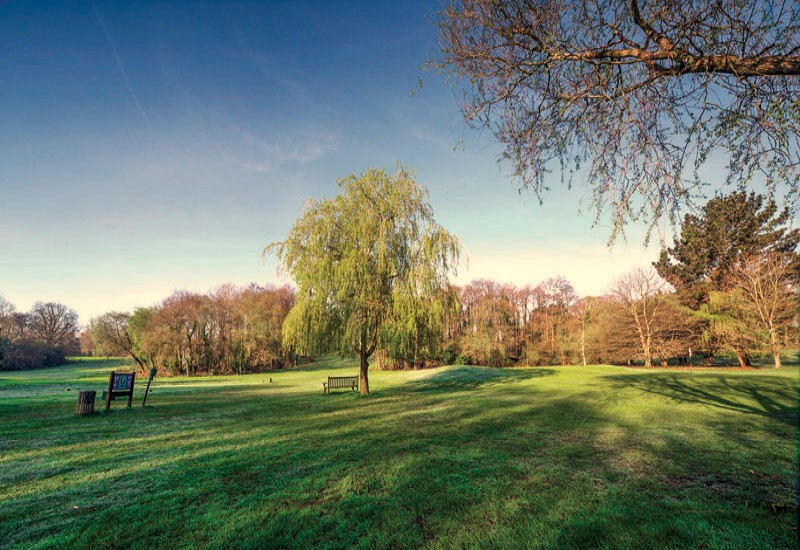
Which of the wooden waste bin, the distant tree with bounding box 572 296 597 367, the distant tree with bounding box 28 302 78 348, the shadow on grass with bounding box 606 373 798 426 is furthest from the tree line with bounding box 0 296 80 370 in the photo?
the distant tree with bounding box 572 296 597 367

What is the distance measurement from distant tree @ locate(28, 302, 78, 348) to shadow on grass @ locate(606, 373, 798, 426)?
305 feet

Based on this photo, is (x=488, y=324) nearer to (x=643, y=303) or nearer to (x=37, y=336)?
(x=643, y=303)

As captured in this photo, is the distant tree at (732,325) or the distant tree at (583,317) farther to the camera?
the distant tree at (583,317)

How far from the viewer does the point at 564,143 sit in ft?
17.3

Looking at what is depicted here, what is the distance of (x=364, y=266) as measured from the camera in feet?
Result: 49.8

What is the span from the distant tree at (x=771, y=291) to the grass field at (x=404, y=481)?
2687 cm

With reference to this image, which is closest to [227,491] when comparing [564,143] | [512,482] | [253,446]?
[253,446]

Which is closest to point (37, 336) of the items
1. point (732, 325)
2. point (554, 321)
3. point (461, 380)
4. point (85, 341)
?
point (85, 341)

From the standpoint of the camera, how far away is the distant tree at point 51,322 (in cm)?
6750

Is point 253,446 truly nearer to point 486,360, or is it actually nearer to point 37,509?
point 37,509

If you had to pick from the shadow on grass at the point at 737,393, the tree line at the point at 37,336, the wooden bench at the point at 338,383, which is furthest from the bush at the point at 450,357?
the tree line at the point at 37,336

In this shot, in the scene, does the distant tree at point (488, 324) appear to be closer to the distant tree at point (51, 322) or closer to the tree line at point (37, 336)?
the tree line at point (37, 336)

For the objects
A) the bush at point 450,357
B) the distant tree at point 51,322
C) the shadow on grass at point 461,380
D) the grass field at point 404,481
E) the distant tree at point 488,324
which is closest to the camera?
the grass field at point 404,481

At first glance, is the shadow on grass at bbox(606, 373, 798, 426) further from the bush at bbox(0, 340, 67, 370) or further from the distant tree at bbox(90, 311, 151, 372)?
the bush at bbox(0, 340, 67, 370)
